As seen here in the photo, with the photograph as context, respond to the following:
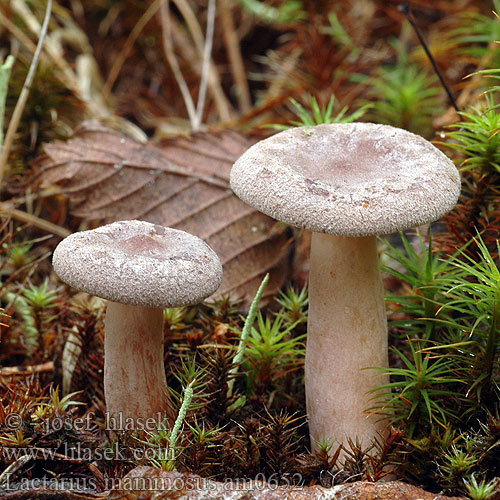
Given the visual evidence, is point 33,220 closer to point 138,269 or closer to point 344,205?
point 138,269

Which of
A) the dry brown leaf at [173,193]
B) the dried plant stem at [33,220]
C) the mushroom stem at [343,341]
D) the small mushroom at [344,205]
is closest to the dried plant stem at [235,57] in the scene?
the dry brown leaf at [173,193]

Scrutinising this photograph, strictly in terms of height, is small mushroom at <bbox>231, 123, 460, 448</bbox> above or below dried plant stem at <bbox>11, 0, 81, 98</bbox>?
below

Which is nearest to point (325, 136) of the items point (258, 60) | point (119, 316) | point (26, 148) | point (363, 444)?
point (119, 316)

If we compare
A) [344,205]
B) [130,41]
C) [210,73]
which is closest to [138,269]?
[344,205]

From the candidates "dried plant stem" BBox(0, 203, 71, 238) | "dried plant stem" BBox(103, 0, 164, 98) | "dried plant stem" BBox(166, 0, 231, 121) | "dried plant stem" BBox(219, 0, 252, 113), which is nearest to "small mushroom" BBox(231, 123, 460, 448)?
"dried plant stem" BBox(0, 203, 71, 238)

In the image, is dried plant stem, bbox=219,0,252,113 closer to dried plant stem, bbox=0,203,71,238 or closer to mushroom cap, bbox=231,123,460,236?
dried plant stem, bbox=0,203,71,238

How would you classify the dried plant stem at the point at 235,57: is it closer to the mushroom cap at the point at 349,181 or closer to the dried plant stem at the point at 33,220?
the dried plant stem at the point at 33,220
